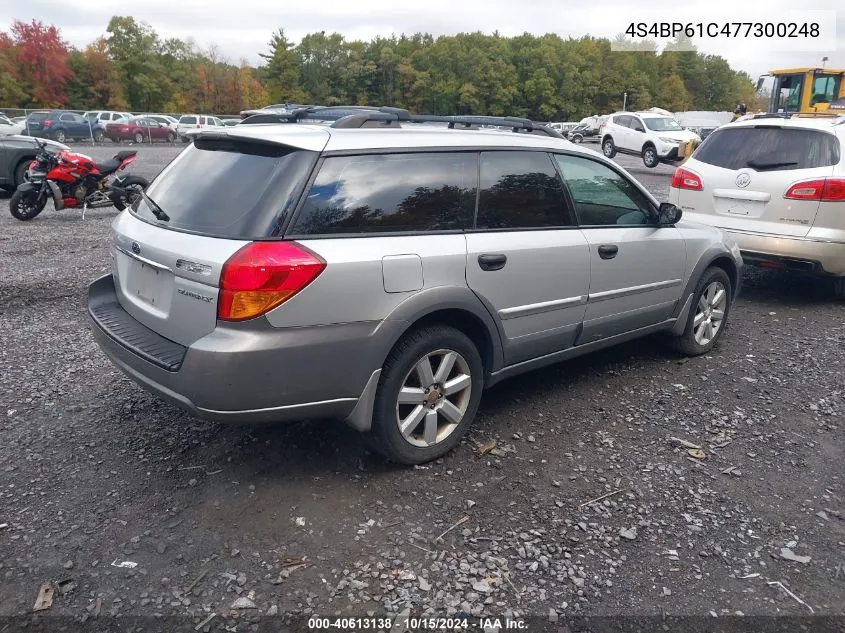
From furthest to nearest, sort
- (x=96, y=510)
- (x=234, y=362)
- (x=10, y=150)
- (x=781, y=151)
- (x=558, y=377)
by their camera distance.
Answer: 1. (x=10, y=150)
2. (x=781, y=151)
3. (x=558, y=377)
4. (x=96, y=510)
5. (x=234, y=362)

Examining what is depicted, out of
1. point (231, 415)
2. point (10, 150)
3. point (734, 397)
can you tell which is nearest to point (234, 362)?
point (231, 415)

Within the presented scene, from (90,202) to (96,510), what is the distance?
9516 millimetres

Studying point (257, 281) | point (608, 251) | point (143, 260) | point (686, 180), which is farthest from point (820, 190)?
point (143, 260)

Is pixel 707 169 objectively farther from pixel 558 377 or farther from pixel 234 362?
pixel 234 362

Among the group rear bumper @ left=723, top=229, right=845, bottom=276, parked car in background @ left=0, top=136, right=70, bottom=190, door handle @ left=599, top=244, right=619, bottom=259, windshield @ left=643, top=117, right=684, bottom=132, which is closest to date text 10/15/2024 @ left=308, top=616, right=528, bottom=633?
door handle @ left=599, top=244, right=619, bottom=259

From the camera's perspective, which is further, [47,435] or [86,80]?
[86,80]

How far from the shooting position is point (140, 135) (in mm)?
37250

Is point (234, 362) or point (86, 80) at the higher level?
point (86, 80)

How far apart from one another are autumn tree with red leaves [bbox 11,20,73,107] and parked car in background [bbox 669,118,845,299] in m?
63.6

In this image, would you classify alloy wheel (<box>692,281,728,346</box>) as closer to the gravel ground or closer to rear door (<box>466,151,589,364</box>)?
the gravel ground

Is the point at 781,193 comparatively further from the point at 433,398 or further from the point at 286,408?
the point at 286,408

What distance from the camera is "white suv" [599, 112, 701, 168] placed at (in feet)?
81.5

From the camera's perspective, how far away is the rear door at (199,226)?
122 inches

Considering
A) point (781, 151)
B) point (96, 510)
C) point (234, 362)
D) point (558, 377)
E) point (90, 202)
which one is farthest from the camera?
point (90, 202)
